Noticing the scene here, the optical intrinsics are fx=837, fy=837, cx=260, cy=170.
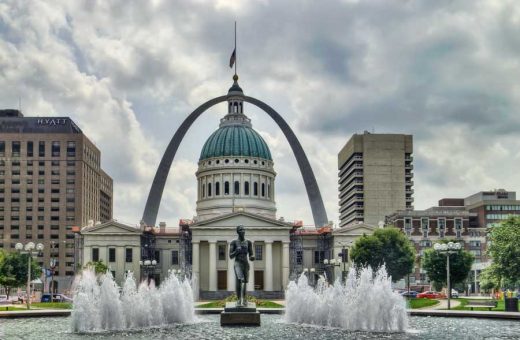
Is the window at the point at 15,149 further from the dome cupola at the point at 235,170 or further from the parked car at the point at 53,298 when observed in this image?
the parked car at the point at 53,298

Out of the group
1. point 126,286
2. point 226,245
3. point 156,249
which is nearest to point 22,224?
point 156,249

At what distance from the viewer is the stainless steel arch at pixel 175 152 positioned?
136 metres

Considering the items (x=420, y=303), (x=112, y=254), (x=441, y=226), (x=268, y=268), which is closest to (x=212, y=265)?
(x=268, y=268)

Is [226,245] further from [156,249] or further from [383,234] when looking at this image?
[383,234]

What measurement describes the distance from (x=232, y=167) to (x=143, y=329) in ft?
328

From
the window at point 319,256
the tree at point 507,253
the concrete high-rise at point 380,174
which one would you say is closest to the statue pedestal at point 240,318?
the tree at point 507,253

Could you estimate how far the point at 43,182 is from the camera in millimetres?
176125

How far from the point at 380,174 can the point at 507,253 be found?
9986 cm

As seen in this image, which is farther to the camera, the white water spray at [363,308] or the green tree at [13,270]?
the green tree at [13,270]

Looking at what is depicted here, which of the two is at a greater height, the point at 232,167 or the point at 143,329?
the point at 232,167

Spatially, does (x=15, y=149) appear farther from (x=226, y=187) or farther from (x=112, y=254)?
(x=112, y=254)

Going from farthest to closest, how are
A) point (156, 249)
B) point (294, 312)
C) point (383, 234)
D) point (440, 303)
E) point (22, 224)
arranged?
1. point (22, 224)
2. point (156, 249)
3. point (383, 234)
4. point (440, 303)
5. point (294, 312)

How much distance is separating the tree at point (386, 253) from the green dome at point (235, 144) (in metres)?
45.1

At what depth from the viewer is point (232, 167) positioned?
146 metres
